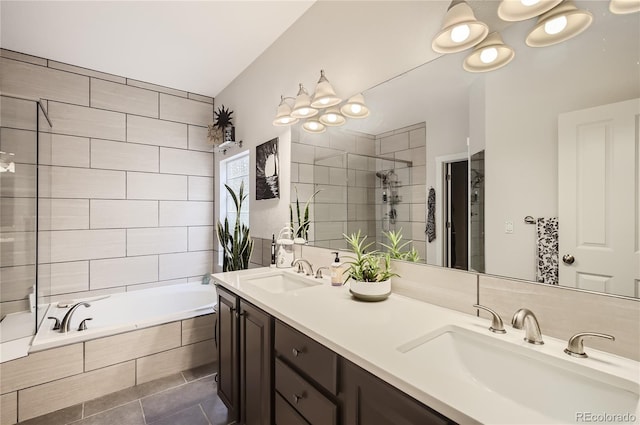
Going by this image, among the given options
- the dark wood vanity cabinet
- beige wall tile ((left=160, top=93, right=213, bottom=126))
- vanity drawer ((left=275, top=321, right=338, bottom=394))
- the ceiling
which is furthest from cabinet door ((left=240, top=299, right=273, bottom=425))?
beige wall tile ((left=160, top=93, right=213, bottom=126))

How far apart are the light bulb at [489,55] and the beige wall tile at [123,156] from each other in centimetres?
333

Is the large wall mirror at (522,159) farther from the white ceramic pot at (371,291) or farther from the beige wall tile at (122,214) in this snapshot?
the beige wall tile at (122,214)

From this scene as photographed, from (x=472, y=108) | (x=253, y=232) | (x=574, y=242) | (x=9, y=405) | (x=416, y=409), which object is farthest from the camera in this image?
(x=253, y=232)

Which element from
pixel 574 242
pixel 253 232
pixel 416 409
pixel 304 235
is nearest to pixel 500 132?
pixel 574 242

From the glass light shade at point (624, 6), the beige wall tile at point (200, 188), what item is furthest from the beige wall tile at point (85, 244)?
the glass light shade at point (624, 6)

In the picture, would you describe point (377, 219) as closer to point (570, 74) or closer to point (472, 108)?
point (472, 108)

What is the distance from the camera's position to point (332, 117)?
200 centimetres

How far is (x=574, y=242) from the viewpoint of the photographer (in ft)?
3.10

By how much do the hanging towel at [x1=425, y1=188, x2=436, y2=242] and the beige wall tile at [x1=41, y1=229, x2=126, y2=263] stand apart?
10.4ft

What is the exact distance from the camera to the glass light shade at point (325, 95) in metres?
1.83

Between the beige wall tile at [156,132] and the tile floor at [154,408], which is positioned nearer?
the tile floor at [154,408]

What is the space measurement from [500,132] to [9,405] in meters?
3.15

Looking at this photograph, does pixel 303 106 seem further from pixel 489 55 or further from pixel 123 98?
pixel 123 98

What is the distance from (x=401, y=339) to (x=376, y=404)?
21 centimetres
